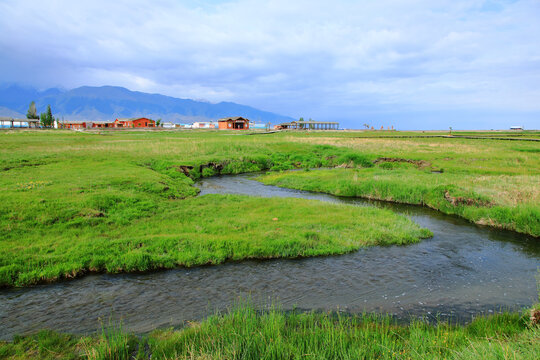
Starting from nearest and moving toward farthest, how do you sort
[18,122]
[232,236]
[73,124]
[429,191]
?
[232,236] < [429,191] < [18,122] < [73,124]

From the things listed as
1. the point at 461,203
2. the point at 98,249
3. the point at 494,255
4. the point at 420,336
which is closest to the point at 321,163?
the point at 461,203

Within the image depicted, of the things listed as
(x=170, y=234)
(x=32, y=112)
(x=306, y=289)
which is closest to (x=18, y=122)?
(x=32, y=112)

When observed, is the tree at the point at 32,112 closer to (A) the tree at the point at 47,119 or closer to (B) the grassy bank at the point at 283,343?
(A) the tree at the point at 47,119

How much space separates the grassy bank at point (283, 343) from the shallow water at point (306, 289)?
1.17m

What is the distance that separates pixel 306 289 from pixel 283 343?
16.4 feet

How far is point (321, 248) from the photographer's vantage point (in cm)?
1602

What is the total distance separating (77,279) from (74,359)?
600 cm

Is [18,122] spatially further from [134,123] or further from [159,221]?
[159,221]

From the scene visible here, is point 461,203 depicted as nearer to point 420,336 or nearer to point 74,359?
point 420,336

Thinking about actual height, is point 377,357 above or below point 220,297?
above

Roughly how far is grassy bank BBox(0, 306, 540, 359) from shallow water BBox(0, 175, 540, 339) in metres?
1.17

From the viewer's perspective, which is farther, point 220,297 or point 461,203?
point 461,203

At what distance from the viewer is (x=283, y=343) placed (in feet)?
24.1

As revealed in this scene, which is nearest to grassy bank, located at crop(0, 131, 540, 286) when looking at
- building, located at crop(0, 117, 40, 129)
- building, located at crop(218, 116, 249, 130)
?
building, located at crop(218, 116, 249, 130)
